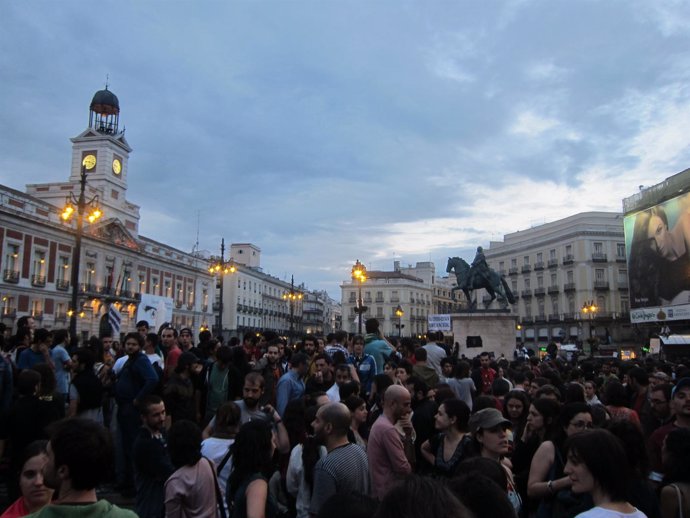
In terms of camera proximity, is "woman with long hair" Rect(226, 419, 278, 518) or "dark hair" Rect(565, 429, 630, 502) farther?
"woman with long hair" Rect(226, 419, 278, 518)

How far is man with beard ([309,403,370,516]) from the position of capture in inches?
159

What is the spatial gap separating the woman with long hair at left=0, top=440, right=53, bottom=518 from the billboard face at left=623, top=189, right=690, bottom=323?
1515 inches

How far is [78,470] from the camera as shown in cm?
270

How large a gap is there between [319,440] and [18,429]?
355 centimetres

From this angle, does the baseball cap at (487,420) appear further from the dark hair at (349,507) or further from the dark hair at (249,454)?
the dark hair at (349,507)

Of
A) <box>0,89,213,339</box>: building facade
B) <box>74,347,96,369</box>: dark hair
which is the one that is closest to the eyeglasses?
<box>74,347,96,369</box>: dark hair

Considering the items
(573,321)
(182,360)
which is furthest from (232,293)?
(182,360)

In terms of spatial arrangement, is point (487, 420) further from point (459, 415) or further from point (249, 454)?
point (249, 454)

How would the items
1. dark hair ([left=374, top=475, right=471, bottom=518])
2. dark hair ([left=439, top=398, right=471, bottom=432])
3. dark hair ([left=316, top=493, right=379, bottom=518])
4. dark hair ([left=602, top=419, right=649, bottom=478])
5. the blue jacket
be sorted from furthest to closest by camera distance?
the blue jacket, dark hair ([left=439, top=398, right=471, bottom=432]), dark hair ([left=602, top=419, right=649, bottom=478]), dark hair ([left=316, top=493, right=379, bottom=518]), dark hair ([left=374, top=475, right=471, bottom=518])

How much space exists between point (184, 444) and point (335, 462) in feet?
3.49

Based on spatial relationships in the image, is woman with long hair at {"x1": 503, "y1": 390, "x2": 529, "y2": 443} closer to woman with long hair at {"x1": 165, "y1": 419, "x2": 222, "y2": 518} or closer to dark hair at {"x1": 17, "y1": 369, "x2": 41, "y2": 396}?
woman with long hair at {"x1": 165, "y1": 419, "x2": 222, "y2": 518}

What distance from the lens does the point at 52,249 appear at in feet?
146

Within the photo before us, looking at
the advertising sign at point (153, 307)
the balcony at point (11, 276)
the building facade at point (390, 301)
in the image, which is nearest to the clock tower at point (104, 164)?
the balcony at point (11, 276)

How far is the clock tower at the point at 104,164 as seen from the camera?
54091 mm
